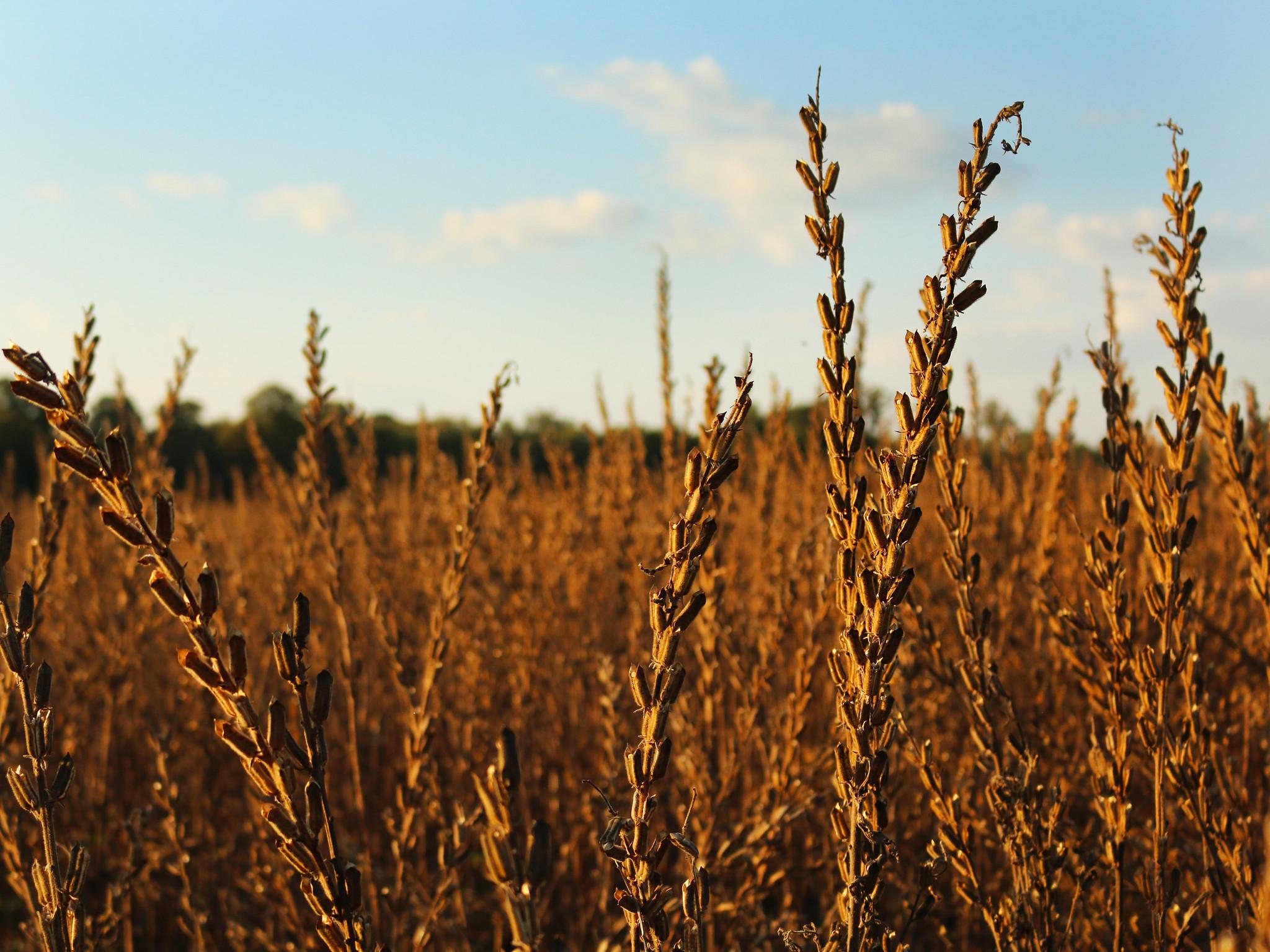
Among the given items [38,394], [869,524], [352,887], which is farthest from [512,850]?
[38,394]

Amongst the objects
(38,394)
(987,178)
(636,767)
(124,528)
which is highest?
(987,178)

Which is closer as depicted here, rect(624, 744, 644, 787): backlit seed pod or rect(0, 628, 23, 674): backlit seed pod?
rect(624, 744, 644, 787): backlit seed pod

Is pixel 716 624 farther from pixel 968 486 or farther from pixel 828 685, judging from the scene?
pixel 968 486

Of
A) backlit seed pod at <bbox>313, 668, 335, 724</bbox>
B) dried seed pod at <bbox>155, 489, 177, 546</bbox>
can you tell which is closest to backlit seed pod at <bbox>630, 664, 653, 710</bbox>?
backlit seed pod at <bbox>313, 668, 335, 724</bbox>

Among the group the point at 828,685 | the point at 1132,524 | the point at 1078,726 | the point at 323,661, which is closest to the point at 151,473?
the point at 323,661

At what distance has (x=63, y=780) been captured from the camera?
0.99 m

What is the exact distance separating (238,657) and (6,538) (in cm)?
43

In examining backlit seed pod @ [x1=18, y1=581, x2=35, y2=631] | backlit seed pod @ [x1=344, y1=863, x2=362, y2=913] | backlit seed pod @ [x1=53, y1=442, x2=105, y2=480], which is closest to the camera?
backlit seed pod @ [x1=53, y1=442, x2=105, y2=480]

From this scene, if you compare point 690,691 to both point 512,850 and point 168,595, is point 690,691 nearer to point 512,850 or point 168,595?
point 512,850

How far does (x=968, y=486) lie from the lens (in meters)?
4.29

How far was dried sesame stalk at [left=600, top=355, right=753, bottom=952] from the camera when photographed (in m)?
0.77

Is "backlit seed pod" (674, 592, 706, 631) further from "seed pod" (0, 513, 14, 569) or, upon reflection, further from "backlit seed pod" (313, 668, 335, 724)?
"seed pod" (0, 513, 14, 569)

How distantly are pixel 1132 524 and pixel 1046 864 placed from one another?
142 inches

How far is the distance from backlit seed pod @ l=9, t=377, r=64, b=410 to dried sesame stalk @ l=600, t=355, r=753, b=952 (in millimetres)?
495
